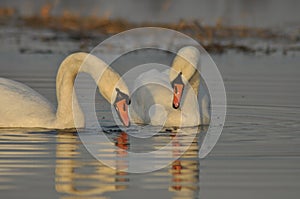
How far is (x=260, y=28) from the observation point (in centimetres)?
2389

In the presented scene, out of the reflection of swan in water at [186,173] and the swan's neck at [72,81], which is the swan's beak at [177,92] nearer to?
the swan's neck at [72,81]

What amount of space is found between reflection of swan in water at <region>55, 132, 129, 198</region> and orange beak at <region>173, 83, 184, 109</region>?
7.71 ft

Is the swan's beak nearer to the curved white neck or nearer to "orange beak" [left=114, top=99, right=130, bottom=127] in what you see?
the curved white neck

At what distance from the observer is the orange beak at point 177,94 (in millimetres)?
12363

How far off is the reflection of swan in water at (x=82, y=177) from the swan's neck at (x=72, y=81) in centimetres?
139

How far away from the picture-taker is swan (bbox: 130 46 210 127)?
12.6 metres

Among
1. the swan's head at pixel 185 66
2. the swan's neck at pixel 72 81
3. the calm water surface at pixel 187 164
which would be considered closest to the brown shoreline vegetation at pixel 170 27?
the calm water surface at pixel 187 164

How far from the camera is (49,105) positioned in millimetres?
12266

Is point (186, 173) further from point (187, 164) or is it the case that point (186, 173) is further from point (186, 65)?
point (186, 65)

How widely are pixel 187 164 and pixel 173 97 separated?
313 cm

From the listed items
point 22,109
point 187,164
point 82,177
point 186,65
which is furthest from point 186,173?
point 186,65

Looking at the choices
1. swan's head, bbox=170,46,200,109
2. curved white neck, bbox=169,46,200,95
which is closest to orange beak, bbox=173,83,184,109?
swan's head, bbox=170,46,200,109

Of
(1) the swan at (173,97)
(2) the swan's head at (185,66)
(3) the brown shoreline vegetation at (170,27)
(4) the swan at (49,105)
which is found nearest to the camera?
(4) the swan at (49,105)

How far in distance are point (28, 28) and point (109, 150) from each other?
14.6 m
